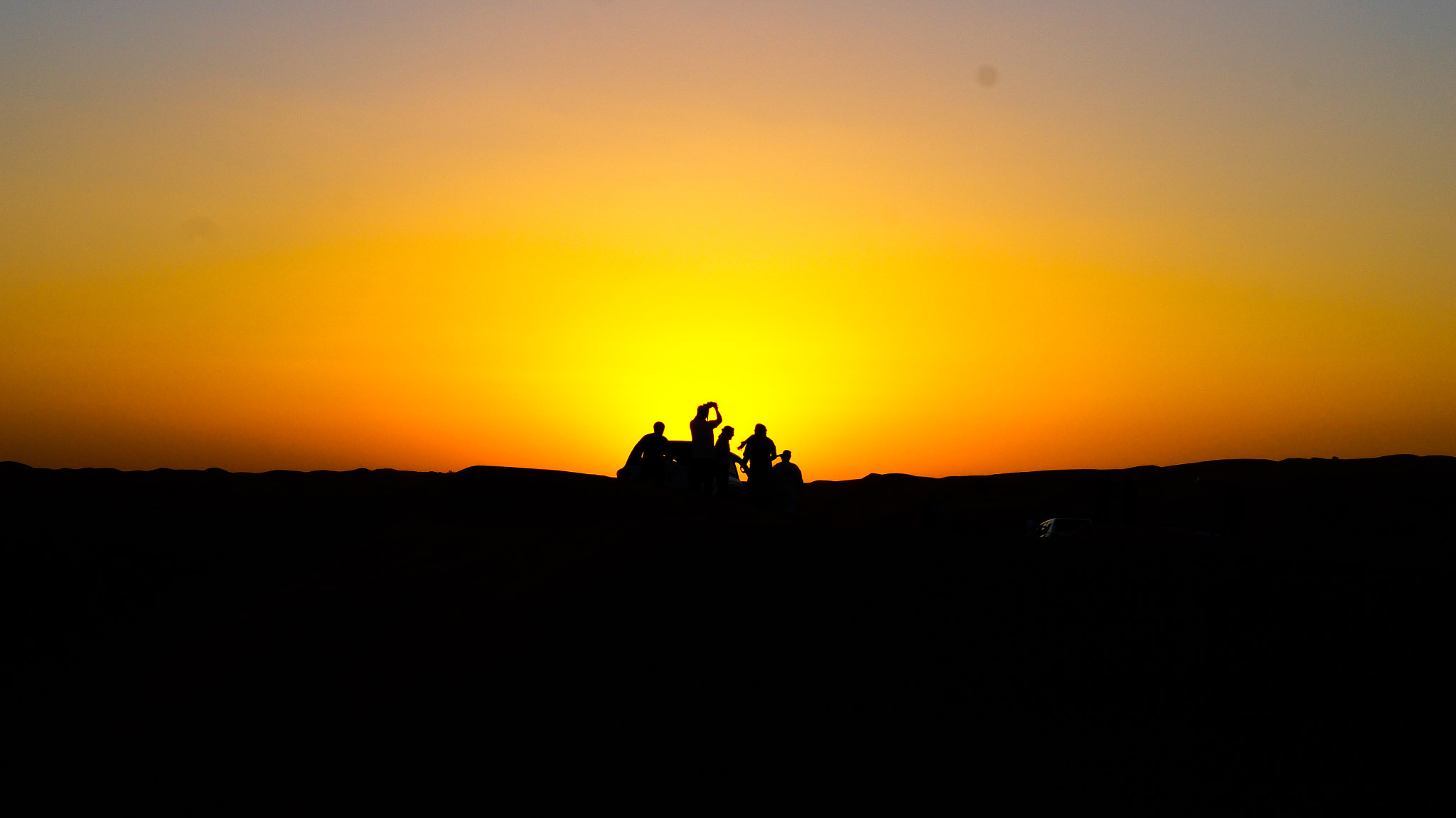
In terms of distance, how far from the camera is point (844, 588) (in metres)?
6.52

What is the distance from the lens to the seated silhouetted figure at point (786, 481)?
15.1 metres

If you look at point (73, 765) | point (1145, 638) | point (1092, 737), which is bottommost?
point (73, 765)

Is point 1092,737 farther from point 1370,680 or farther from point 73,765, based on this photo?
point 73,765

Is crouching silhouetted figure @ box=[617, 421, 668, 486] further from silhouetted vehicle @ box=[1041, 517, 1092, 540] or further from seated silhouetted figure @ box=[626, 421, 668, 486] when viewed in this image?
silhouetted vehicle @ box=[1041, 517, 1092, 540]

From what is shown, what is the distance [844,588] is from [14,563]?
30.8 feet

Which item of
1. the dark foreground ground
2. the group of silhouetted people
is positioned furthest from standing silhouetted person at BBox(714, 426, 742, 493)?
the dark foreground ground

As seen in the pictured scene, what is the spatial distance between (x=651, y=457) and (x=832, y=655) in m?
9.82

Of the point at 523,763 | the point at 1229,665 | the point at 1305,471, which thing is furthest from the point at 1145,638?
the point at 1305,471

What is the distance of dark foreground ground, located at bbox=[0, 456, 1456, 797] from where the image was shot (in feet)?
16.4

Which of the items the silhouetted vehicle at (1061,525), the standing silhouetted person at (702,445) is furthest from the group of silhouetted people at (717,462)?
the silhouetted vehicle at (1061,525)

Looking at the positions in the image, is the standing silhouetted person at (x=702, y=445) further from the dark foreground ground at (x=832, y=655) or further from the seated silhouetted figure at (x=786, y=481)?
the dark foreground ground at (x=832, y=655)

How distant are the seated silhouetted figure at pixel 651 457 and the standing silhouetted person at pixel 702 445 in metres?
0.69

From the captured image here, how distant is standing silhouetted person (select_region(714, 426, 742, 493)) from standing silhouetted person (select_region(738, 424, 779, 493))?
0.75 feet

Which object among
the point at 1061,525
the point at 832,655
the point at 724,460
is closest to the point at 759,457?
the point at 724,460
